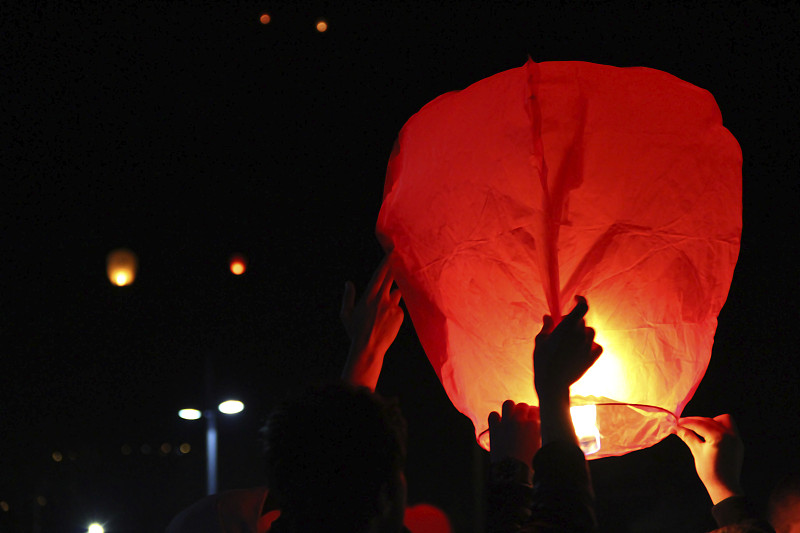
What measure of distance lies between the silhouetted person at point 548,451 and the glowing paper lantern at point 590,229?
151 millimetres

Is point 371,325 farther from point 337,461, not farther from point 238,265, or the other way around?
point 238,265

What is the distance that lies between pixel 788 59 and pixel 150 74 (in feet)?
12.2

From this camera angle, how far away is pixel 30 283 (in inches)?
275

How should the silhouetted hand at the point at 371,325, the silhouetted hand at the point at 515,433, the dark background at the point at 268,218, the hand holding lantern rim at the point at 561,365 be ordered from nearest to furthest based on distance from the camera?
the hand holding lantern rim at the point at 561,365 → the silhouetted hand at the point at 515,433 → the silhouetted hand at the point at 371,325 → the dark background at the point at 268,218

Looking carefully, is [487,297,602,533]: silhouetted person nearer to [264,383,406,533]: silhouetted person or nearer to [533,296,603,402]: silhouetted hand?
[533,296,603,402]: silhouetted hand

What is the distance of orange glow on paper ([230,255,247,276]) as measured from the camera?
6785 millimetres

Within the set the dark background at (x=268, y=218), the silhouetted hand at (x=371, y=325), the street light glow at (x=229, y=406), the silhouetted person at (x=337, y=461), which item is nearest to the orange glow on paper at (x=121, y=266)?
the dark background at (x=268, y=218)

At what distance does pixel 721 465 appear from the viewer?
179 centimetres

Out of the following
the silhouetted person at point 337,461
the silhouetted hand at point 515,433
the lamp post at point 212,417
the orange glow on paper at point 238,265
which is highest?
the orange glow on paper at point 238,265

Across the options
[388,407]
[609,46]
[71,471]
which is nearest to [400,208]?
[388,407]

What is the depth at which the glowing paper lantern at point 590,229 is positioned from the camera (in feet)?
5.46

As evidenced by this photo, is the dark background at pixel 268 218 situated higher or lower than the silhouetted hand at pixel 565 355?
higher

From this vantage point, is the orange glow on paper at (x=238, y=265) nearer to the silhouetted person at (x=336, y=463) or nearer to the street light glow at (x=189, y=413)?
the street light glow at (x=189, y=413)

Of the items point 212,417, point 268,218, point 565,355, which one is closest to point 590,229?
point 565,355
